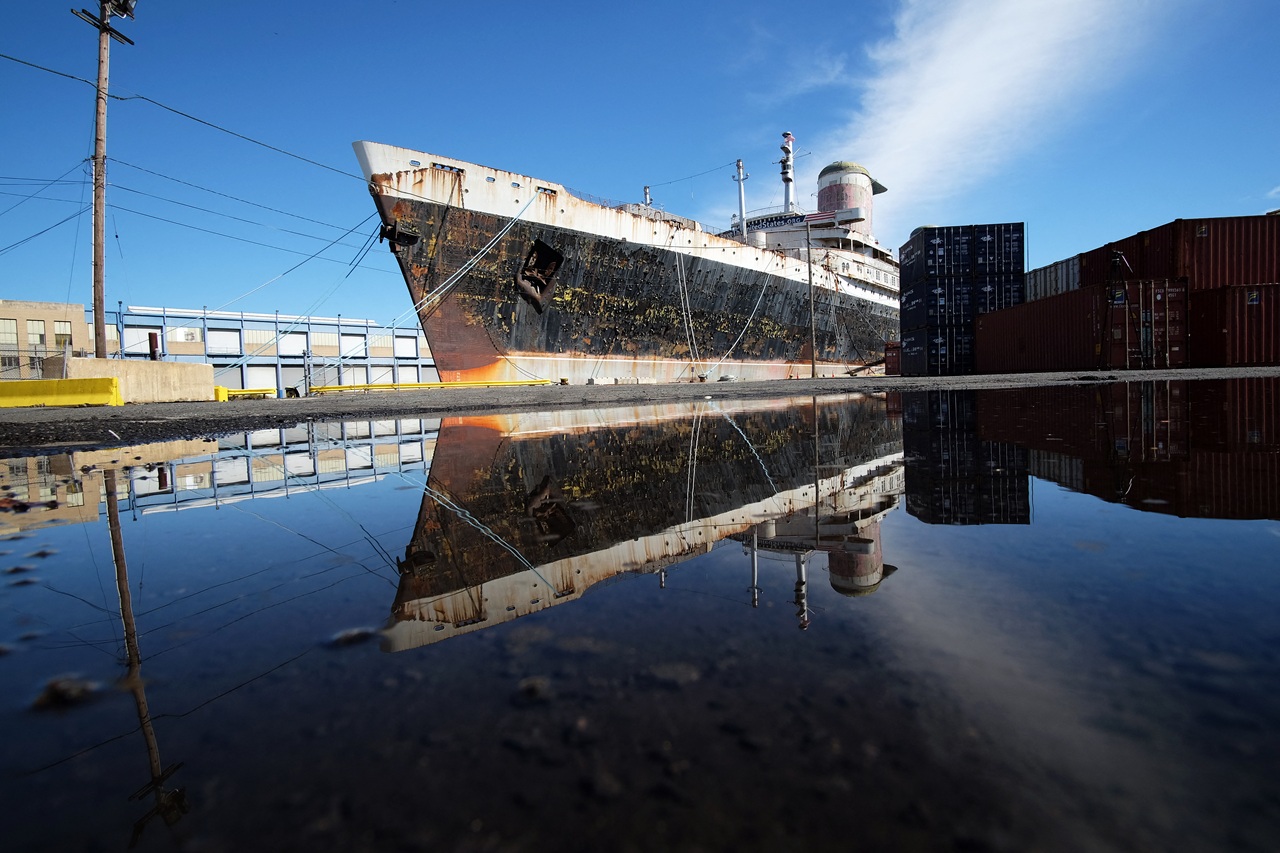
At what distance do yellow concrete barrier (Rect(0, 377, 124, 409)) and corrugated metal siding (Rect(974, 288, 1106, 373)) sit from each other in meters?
24.2

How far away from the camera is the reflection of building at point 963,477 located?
7.80ft

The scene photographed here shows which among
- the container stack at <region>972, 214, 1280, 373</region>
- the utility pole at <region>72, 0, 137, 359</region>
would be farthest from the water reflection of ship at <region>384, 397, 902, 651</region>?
the container stack at <region>972, 214, 1280, 373</region>

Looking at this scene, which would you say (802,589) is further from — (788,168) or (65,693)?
(788,168)

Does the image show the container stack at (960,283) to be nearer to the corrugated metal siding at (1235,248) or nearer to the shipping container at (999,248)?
the shipping container at (999,248)

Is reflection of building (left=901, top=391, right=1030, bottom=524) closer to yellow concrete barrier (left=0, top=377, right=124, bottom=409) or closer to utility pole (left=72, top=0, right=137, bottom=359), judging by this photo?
yellow concrete barrier (left=0, top=377, right=124, bottom=409)

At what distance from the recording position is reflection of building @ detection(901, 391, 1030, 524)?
238cm

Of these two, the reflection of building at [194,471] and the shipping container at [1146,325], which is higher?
the shipping container at [1146,325]

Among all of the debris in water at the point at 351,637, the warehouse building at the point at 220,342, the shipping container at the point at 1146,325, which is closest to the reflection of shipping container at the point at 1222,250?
the shipping container at the point at 1146,325

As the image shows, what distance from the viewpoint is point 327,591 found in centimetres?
171

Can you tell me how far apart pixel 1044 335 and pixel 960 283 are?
4.78m

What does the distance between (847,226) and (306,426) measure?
32.4 metres

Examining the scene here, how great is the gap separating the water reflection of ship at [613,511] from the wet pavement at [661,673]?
21 millimetres

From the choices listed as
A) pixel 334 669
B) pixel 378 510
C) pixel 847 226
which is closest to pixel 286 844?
pixel 334 669

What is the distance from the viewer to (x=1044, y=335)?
2006 centimetres
